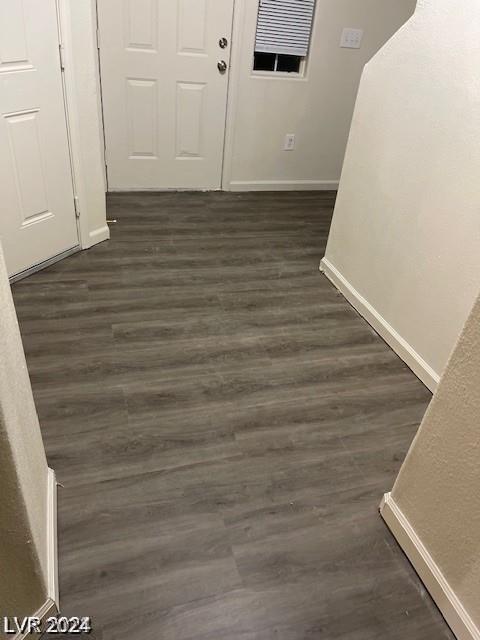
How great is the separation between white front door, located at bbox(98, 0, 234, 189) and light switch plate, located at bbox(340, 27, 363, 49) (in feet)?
2.88

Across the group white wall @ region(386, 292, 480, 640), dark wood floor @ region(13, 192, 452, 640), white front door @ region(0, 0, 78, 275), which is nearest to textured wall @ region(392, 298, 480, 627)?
white wall @ region(386, 292, 480, 640)

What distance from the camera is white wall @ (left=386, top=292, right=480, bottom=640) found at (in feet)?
3.92

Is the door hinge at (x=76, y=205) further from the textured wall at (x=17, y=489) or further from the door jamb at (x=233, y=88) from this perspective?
the textured wall at (x=17, y=489)

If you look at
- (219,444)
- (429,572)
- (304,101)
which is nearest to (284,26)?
(304,101)

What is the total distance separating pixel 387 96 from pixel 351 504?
5.79 ft

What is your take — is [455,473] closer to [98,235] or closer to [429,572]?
[429,572]

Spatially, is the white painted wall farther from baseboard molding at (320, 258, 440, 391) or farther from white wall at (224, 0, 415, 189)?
baseboard molding at (320, 258, 440, 391)

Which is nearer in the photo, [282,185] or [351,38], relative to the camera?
[351,38]

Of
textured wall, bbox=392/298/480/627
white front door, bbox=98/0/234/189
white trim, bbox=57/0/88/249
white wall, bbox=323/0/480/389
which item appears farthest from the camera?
white front door, bbox=98/0/234/189

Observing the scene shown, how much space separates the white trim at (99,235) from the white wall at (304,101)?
1.28 meters

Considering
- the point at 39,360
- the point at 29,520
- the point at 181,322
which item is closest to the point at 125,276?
the point at 181,322

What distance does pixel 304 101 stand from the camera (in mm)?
3820

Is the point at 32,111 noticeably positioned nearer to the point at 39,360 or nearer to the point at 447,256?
the point at 39,360

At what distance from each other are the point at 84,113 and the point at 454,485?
243cm
